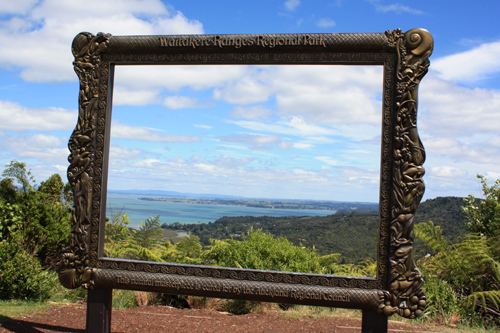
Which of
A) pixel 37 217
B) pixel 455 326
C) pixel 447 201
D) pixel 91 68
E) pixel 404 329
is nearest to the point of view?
pixel 91 68

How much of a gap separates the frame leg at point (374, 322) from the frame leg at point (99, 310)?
9.96 feet

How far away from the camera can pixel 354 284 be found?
4246mm

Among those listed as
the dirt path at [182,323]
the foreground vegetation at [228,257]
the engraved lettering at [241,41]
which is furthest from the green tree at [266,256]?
the engraved lettering at [241,41]

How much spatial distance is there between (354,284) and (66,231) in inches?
221

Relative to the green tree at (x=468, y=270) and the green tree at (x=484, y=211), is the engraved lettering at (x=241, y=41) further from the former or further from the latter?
the green tree at (x=484, y=211)

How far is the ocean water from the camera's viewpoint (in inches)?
253

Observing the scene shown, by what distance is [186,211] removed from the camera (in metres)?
7.07

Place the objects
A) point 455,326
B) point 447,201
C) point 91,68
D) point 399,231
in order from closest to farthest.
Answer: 1. point 399,231
2. point 91,68
3. point 455,326
4. point 447,201

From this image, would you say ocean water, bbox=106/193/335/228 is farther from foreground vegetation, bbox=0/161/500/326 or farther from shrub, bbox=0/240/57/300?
shrub, bbox=0/240/57/300

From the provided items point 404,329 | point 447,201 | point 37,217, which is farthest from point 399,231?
point 447,201

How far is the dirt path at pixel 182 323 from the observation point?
5.30 metres

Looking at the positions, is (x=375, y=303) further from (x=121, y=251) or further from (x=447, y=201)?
(x=447, y=201)

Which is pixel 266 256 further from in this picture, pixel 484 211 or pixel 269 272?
pixel 484 211

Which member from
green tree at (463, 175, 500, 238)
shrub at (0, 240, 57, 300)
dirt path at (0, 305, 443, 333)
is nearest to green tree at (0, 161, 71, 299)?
shrub at (0, 240, 57, 300)
